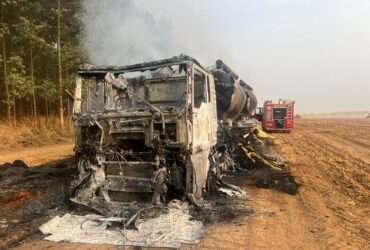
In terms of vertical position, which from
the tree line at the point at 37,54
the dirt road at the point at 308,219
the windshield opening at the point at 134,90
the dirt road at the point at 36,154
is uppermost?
the tree line at the point at 37,54

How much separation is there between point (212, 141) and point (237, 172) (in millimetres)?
2999

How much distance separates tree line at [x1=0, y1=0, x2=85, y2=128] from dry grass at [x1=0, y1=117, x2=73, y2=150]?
1.45ft

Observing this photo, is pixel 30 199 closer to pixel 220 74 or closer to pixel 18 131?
pixel 220 74

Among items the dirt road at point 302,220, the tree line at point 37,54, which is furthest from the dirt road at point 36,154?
the dirt road at point 302,220

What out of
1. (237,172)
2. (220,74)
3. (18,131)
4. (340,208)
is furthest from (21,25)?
(340,208)

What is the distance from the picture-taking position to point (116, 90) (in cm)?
888

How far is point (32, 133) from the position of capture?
68.5ft

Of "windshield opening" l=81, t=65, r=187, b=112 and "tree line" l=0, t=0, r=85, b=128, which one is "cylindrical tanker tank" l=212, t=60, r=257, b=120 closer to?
"windshield opening" l=81, t=65, r=187, b=112

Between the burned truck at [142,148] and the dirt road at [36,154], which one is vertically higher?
the burned truck at [142,148]

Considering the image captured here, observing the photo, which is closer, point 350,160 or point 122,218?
point 122,218

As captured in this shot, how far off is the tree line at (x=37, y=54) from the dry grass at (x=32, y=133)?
17.3 inches

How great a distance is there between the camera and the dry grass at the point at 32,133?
18.8 metres

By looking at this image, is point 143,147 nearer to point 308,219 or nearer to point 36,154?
point 308,219

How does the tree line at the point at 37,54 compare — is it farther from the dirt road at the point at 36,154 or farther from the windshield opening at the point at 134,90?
the windshield opening at the point at 134,90
